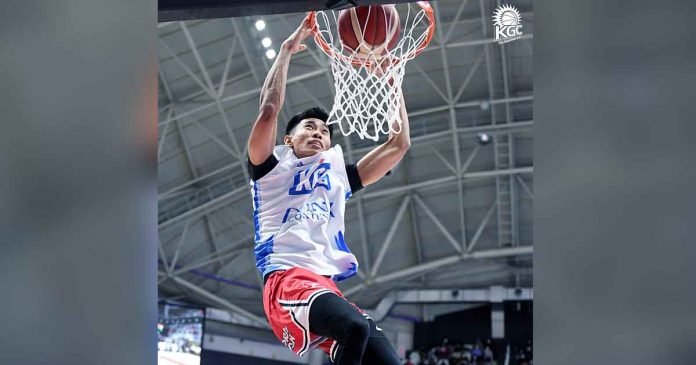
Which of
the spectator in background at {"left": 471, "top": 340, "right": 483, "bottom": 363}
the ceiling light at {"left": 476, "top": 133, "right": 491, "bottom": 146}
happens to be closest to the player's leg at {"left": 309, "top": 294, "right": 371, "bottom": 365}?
the ceiling light at {"left": 476, "top": 133, "right": 491, "bottom": 146}

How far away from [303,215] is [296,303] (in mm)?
466

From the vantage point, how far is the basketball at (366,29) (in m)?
4.71

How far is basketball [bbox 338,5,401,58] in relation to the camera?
15.5ft

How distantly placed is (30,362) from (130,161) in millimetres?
307

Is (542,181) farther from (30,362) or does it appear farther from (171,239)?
(171,239)

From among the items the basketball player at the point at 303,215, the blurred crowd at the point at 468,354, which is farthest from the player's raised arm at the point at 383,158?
the blurred crowd at the point at 468,354

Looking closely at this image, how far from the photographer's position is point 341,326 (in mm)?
3340

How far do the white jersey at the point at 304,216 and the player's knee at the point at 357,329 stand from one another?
623 mm

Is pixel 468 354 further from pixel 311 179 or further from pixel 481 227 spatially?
pixel 311 179

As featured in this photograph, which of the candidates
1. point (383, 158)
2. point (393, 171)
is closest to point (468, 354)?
point (393, 171)

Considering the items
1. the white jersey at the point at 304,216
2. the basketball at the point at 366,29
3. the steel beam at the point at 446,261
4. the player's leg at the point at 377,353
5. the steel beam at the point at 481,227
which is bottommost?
the player's leg at the point at 377,353

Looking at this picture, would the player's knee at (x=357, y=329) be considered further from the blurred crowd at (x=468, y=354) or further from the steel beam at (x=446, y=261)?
the blurred crowd at (x=468, y=354)

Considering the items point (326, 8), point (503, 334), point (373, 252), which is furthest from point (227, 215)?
point (326, 8)

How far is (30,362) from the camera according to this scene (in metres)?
1.25
